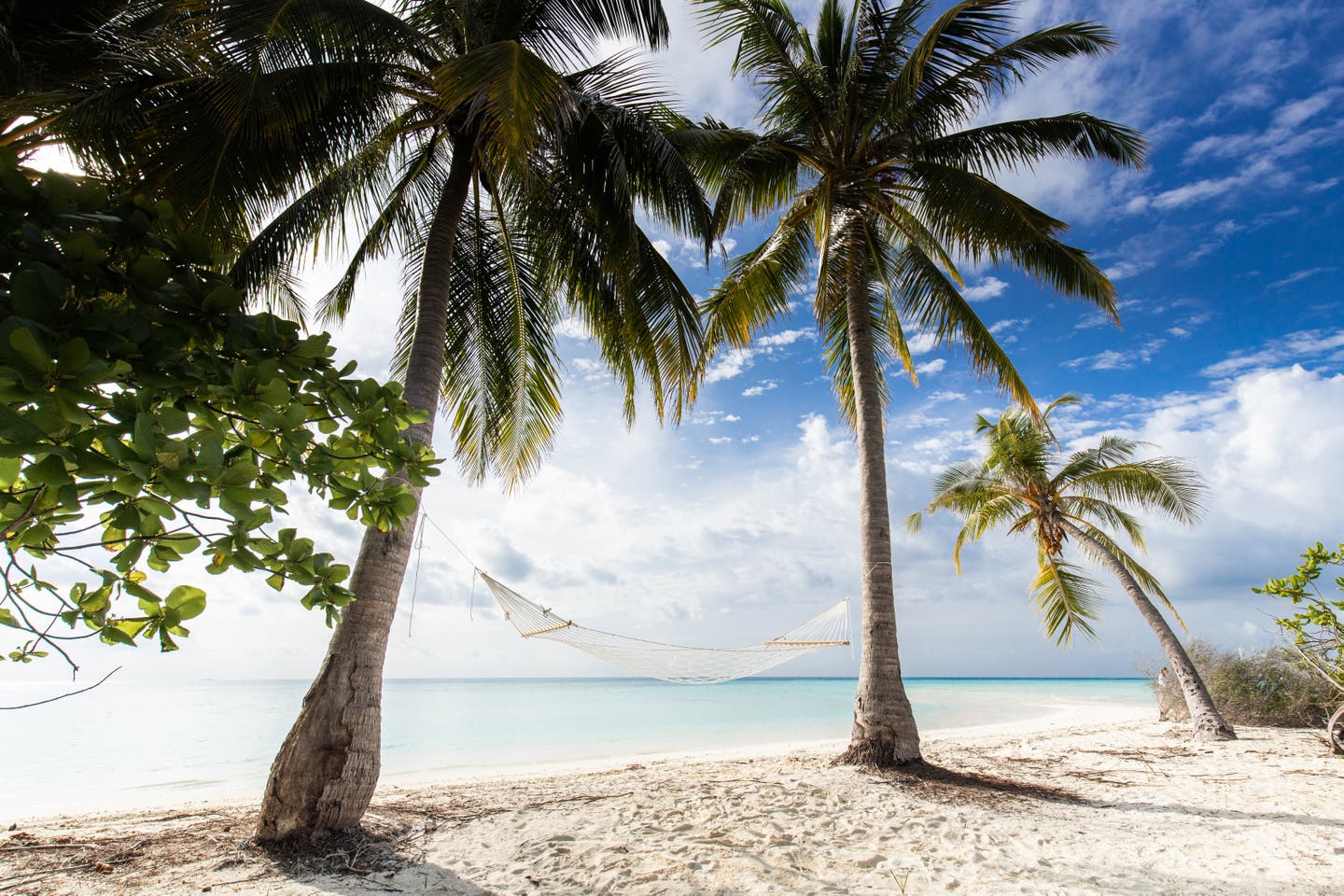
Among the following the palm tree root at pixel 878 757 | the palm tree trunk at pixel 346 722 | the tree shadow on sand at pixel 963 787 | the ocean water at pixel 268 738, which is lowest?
the ocean water at pixel 268 738

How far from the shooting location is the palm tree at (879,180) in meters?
4.46

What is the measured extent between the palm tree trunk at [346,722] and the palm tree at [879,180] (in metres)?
2.88

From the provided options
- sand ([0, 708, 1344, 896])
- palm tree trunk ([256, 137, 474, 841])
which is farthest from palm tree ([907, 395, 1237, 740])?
palm tree trunk ([256, 137, 474, 841])

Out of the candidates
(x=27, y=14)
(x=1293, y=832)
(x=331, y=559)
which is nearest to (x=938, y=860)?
(x=1293, y=832)

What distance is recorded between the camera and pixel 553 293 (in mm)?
4781

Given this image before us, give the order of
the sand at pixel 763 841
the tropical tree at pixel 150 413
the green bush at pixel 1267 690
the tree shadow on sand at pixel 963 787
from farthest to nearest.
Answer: the green bush at pixel 1267 690, the tree shadow on sand at pixel 963 787, the sand at pixel 763 841, the tropical tree at pixel 150 413

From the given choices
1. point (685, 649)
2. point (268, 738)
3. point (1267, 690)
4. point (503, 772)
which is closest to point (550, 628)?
point (685, 649)

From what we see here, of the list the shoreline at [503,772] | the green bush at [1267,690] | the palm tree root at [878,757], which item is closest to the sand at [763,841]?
the palm tree root at [878,757]

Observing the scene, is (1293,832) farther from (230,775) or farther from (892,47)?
(230,775)

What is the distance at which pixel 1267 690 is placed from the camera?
24.0ft

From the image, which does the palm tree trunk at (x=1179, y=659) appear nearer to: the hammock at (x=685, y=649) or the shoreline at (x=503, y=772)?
the shoreline at (x=503, y=772)

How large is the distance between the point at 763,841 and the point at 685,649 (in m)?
2.90

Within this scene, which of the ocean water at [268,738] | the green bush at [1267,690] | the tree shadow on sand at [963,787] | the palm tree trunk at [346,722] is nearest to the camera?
the palm tree trunk at [346,722]

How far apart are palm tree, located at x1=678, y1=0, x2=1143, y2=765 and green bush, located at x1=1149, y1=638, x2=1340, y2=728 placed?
505 cm
